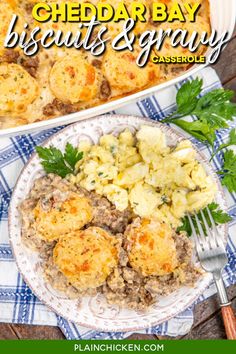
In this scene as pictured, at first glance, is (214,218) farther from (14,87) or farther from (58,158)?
(14,87)

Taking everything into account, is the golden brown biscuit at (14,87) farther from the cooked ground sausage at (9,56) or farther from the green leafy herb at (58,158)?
the green leafy herb at (58,158)

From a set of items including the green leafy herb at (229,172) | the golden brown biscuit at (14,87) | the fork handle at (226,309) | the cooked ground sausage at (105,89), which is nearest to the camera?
the golden brown biscuit at (14,87)

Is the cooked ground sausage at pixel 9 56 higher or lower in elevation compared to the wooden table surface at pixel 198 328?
→ higher

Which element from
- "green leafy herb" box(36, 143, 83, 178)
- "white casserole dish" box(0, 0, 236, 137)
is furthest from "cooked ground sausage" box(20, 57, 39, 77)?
"green leafy herb" box(36, 143, 83, 178)

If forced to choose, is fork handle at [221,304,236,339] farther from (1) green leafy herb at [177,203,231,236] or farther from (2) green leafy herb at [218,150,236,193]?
(2) green leafy herb at [218,150,236,193]

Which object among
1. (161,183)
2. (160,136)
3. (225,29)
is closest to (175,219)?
(161,183)

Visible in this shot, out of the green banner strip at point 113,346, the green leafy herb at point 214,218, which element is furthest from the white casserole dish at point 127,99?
the green banner strip at point 113,346

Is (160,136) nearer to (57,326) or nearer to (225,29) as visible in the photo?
(225,29)
